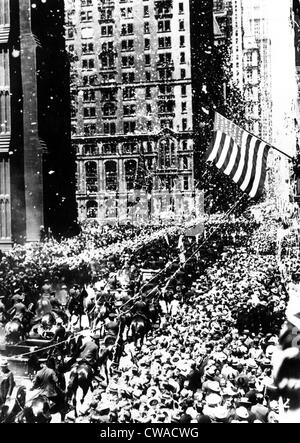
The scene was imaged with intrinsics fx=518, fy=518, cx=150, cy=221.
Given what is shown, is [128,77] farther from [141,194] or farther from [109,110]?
[141,194]

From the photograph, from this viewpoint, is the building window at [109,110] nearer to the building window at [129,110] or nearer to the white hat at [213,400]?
the building window at [129,110]

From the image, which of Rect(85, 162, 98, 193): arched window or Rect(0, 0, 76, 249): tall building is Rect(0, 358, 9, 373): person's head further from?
Rect(85, 162, 98, 193): arched window

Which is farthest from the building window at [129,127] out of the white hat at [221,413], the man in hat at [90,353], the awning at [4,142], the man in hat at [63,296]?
the white hat at [221,413]

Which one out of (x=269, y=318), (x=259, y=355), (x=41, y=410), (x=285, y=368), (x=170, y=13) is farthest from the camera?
(x=170, y=13)

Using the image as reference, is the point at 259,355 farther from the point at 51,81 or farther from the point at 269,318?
the point at 51,81

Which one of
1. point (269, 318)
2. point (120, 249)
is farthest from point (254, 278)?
point (120, 249)

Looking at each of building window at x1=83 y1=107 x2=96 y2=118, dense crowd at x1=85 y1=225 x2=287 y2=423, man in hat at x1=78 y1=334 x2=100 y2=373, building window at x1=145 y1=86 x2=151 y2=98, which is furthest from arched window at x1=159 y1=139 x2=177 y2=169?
man in hat at x1=78 y1=334 x2=100 y2=373

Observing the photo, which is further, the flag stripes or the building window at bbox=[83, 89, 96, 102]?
the flag stripes
